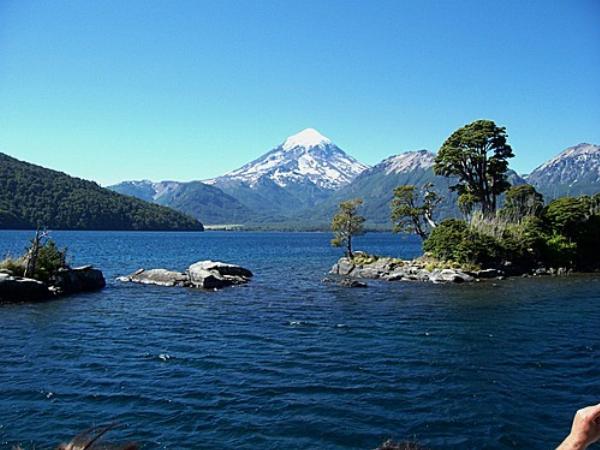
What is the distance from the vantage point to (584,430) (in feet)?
8.87

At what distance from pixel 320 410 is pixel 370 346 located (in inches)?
300

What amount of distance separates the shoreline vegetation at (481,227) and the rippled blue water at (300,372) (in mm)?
18065

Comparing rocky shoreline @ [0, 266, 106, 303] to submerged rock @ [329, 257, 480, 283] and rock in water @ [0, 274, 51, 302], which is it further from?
submerged rock @ [329, 257, 480, 283]

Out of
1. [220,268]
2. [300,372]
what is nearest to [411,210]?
[220,268]

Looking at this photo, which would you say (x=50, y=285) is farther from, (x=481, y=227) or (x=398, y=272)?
(x=481, y=227)

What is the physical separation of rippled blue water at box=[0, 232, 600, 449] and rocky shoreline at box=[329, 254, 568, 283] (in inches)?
532

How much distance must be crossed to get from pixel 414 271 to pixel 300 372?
108 feet

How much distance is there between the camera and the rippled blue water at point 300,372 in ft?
40.9

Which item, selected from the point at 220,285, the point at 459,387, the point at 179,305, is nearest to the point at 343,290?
the point at 220,285

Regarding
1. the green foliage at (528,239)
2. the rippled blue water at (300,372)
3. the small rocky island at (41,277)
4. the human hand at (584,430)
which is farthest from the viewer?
the green foliage at (528,239)

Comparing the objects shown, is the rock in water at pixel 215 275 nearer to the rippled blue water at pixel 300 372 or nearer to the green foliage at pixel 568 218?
the rippled blue water at pixel 300 372

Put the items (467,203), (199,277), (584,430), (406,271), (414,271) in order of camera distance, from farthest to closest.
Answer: (467,203), (406,271), (414,271), (199,277), (584,430)

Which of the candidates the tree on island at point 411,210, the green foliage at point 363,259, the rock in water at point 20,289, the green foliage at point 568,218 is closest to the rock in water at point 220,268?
the green foliage at point 363,259

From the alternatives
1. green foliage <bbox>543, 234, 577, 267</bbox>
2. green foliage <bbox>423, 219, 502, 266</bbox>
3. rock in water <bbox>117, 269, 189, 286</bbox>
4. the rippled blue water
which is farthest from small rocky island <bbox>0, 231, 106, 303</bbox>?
green foliage <bbox>543, 234, 577, 267</bbox>
